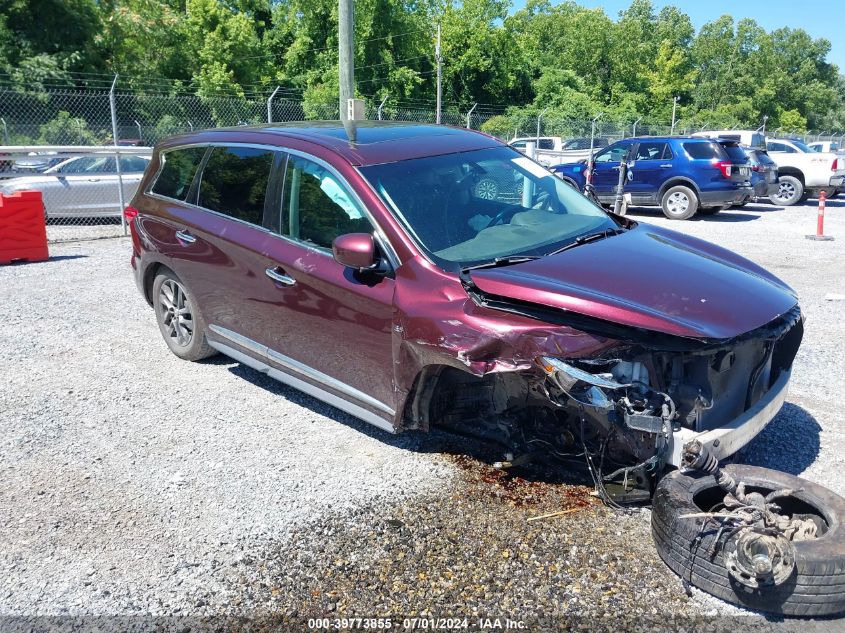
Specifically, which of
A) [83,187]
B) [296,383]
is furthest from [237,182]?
[83,187]

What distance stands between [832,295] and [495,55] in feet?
159

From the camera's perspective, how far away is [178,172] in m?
5.65

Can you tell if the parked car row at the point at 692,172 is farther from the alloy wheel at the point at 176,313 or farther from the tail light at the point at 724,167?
the alloy wheel at the point at 176,313

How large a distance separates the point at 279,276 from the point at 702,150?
43.4ft

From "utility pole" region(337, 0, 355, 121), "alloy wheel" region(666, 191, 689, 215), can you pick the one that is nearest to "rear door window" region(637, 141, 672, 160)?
"alloy wheel" region(666, 191, 689, 215)

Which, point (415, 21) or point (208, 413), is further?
point (415, 21)

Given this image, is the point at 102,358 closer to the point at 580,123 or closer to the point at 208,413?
the point at 208,413

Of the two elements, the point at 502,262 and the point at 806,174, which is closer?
the point at 502,262

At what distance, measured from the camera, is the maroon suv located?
3238 mm

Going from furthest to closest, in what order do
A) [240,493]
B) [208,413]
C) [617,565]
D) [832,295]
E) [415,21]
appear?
[415,21] < [832,295] < [208,413] < [240,493] < [617,565]

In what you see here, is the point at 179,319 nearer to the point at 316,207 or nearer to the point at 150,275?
the point at 150,275

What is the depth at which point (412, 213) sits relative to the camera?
13.2 feet

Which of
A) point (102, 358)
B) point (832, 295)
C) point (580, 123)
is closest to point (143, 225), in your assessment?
point (102, 358)

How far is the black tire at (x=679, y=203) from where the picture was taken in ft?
50.4
